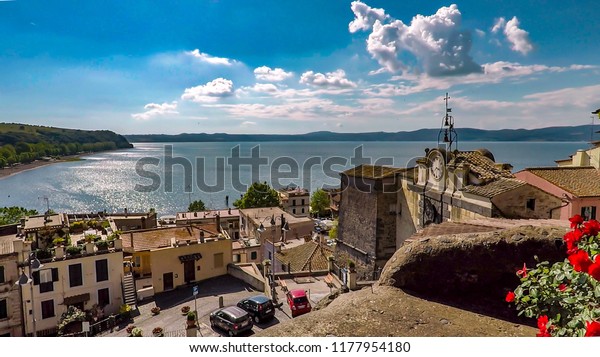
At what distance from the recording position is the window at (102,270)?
14219mm

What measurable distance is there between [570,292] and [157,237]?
53.0 ft

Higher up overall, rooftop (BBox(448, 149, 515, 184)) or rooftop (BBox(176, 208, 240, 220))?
rooftop (BBox(448, 149, 515, 184))

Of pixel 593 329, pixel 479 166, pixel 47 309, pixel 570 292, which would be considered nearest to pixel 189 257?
pixel 47 309

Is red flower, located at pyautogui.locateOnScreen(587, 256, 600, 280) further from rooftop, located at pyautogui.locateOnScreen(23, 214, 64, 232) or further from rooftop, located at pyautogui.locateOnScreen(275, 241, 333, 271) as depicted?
rooftop, located at pyautogui.locateOnScreen(23, 214, 64, 232)

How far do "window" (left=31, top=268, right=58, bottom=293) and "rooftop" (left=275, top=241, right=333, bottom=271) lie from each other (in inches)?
371

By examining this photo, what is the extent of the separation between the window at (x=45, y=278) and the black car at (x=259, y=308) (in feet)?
25.3

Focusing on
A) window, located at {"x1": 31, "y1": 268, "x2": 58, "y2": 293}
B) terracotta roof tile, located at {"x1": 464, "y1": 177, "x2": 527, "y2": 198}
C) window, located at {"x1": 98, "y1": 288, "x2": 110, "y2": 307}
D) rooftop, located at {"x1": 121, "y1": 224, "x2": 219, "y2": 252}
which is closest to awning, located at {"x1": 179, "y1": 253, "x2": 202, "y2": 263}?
rooftop, located at {"x1": 121, "y1": 224, "x2": 219, "y2": 252}

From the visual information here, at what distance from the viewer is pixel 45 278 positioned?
13.2 metres

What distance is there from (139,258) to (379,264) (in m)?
9.86

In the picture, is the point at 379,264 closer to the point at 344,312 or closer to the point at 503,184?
the point at 503,184

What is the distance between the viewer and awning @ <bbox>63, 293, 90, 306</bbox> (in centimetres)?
1381

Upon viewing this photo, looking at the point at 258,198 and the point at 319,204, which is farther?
the point at 319,204

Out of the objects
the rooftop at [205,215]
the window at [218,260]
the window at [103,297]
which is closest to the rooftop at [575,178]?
the window at [218,260]

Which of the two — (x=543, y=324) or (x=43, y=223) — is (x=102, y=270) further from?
(x=543, y=324)
